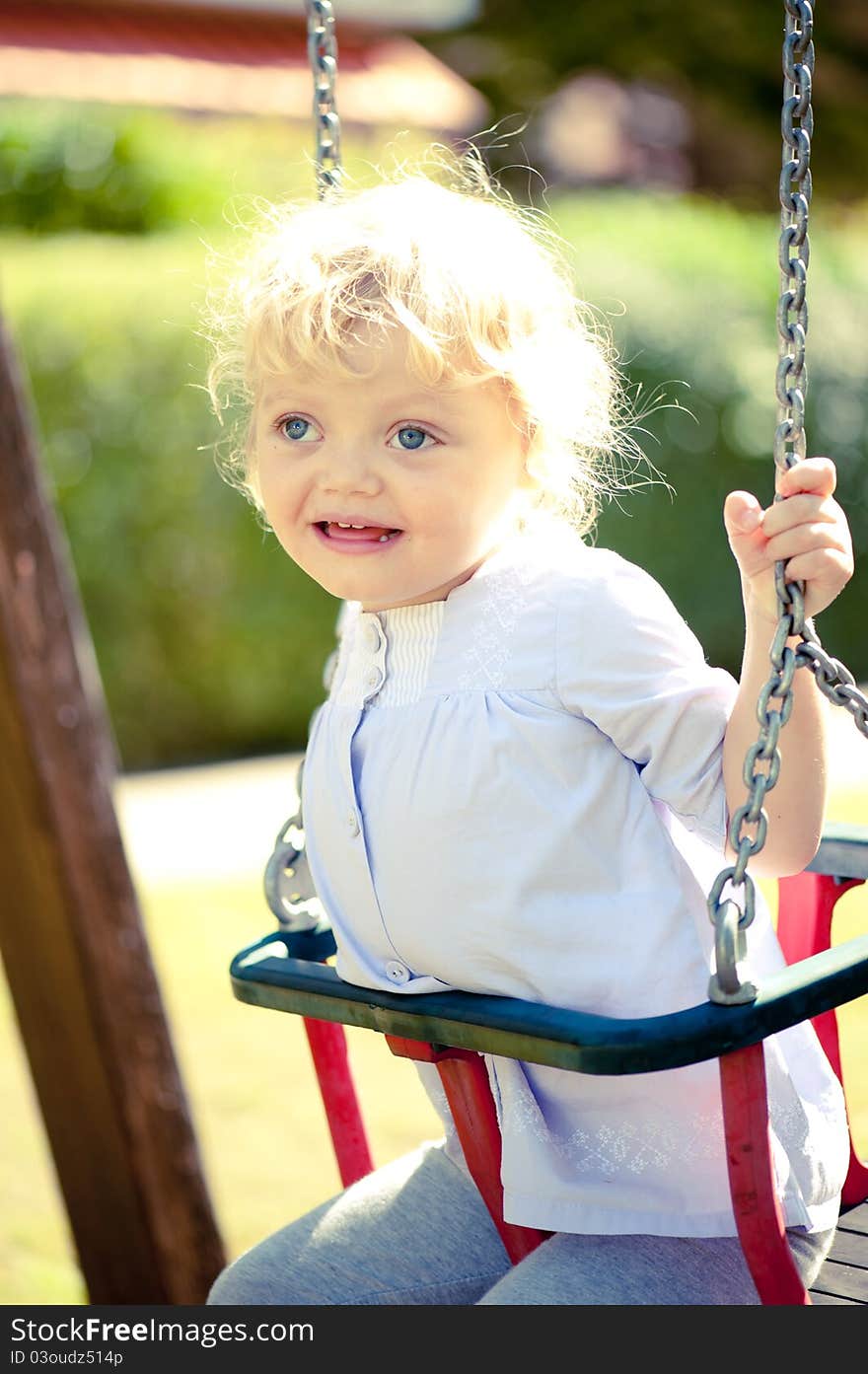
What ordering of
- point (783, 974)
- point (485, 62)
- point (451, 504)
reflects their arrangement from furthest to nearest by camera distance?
point (485, 62), point (451, 504), point (783, 974)

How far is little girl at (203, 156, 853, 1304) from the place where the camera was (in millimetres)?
1675

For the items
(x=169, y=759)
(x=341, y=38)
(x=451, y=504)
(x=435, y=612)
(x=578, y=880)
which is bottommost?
(x=169, y=759)

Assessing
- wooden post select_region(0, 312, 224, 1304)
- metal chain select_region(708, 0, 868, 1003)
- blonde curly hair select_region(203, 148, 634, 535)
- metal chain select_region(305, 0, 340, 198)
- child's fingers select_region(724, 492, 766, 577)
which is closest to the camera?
metal chain select_region(708, 0, 868, 1003)

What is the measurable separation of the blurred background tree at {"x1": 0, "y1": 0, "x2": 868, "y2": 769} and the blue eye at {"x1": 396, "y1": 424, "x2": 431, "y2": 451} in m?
4.58

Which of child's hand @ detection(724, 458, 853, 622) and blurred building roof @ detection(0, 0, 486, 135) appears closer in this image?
child's hand @ detection(724, 458, 853, 622)

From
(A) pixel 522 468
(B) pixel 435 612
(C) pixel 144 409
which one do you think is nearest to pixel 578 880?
(B) pixel 435 612

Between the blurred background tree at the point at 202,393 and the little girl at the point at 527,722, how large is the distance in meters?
4.48

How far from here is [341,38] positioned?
1330 centimetres

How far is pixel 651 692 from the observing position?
1.66 metres

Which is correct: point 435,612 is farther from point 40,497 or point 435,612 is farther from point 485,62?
point 485,62

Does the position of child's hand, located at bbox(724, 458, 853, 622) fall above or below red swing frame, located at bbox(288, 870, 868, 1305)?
above

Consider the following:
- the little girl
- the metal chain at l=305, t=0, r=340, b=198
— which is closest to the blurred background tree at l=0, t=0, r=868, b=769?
the metal chain at l=305, t=0, r=340, b=198

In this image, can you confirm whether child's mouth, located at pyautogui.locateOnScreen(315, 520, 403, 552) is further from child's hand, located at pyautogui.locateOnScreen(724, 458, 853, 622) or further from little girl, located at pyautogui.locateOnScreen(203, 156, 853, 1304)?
child's hand, located at pyautogui.locateOnScreen(724, 458, 853, 622)

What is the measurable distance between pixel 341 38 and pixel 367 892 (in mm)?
12670
